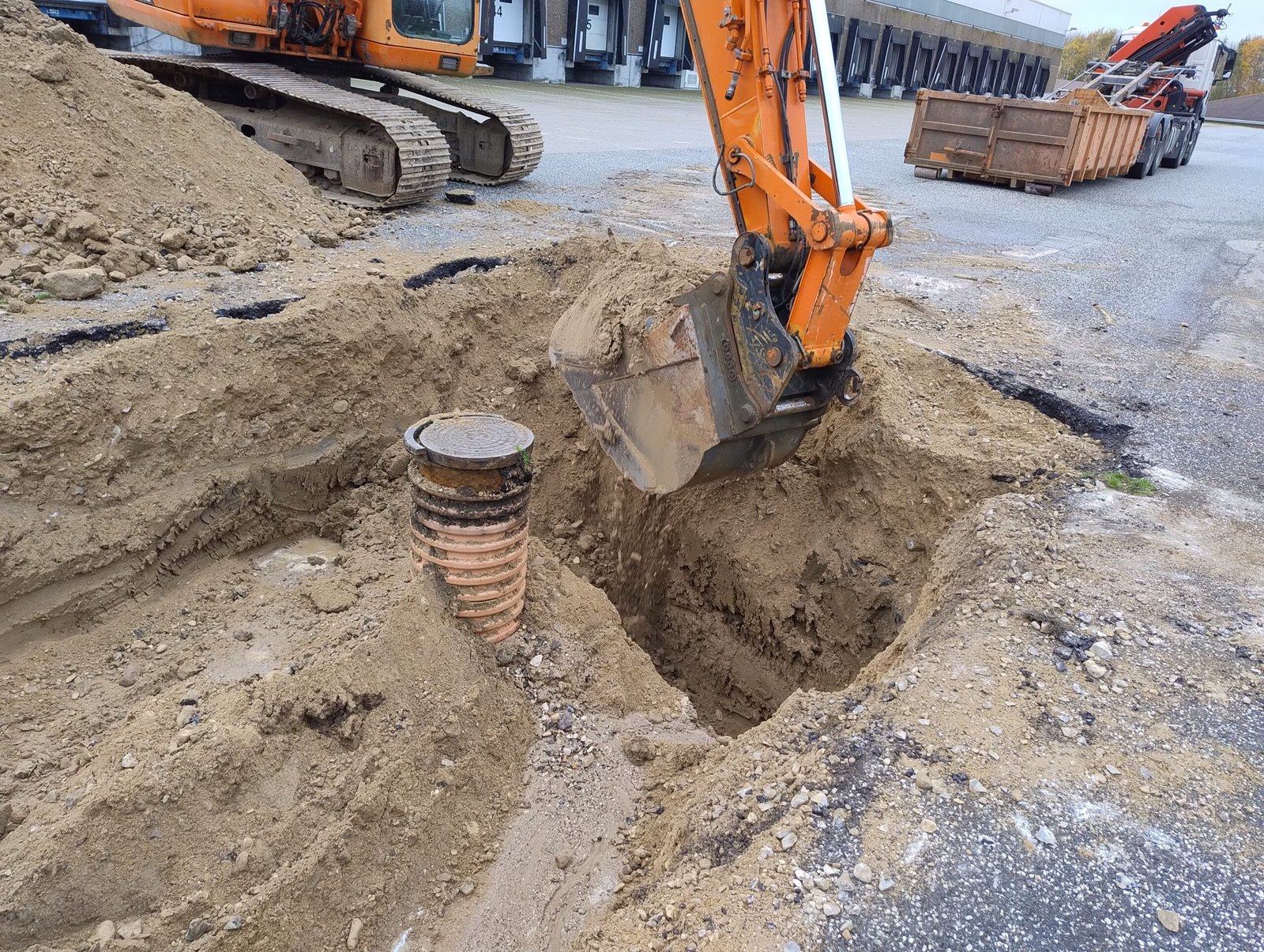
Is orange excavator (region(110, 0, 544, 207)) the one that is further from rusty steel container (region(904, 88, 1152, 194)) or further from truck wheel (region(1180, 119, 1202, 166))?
truck wheel (region(1180, 119, 1202, 166))

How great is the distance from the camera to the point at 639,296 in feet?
14.8

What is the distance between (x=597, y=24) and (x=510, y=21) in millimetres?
4062

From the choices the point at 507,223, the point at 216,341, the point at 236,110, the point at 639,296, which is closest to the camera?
the point at 639,296

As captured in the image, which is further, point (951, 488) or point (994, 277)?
point (994, 277)

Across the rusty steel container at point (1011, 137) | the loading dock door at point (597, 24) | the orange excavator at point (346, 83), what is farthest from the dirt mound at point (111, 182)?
the loading dock door at point (597, 24)

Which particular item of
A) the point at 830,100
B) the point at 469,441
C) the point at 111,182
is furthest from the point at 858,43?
the point at 469,441

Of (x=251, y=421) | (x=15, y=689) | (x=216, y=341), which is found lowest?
(x=15, y=689)

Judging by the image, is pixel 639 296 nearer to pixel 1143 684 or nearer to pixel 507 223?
pixel 1143 684

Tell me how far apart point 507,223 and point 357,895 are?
6238 millimetres

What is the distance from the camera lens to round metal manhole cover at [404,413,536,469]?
11.8 ft

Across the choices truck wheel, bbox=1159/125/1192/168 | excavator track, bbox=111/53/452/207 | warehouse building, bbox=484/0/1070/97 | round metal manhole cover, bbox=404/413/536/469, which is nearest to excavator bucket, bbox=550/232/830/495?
round metal manhole cover, bbox=404/413/536/469

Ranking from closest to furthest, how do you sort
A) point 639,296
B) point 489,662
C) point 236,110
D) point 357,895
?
point 357,895 < point 489,662 < point 639,296 < point 236,110

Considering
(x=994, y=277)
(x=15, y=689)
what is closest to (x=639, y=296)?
(x=15, y=689)

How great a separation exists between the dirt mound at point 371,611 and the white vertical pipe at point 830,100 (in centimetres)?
147
